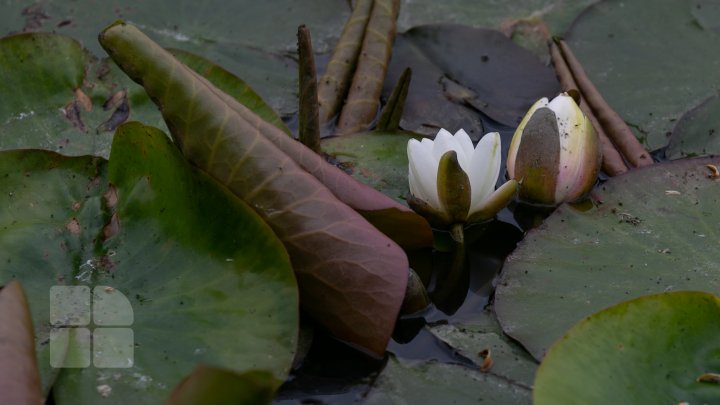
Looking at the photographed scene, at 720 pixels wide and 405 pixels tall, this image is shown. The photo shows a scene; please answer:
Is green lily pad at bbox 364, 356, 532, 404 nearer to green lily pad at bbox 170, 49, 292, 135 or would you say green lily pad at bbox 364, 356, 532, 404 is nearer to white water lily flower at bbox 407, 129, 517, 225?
white water lily flower at bbox 407, 129, 517, 225

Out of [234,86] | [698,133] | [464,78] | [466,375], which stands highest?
[234,86]

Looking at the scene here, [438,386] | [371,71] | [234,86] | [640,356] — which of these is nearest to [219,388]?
[438,386]

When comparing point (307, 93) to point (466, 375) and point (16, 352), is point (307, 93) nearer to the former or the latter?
point (466, 375)

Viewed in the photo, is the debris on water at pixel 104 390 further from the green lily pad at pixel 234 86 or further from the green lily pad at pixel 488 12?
the green lily pad at pixel 488 12

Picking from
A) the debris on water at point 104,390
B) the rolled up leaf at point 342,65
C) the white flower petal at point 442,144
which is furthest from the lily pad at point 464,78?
the debris on water at point 104,390

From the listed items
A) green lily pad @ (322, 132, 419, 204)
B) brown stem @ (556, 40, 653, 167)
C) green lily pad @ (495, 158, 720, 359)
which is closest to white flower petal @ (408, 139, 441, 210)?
green lily pad @ (322, 132, 419, 204)
